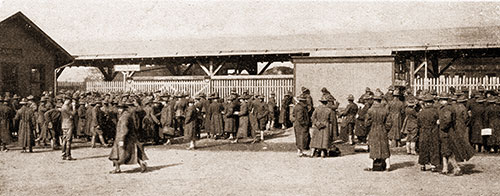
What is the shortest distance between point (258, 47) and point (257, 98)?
704 cm

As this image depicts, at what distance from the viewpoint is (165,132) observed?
15.7 metres

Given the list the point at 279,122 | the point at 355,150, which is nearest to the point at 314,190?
the point at 355,150

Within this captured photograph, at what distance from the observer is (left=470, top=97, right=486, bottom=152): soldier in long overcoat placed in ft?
42.5

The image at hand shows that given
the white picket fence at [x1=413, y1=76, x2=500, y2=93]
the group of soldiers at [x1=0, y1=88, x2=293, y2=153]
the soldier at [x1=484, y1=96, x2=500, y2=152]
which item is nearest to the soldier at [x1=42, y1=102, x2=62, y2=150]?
the group of soldiers at [x1=0, y1=88, x2=293, y2=153]

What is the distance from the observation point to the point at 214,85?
79.7ft

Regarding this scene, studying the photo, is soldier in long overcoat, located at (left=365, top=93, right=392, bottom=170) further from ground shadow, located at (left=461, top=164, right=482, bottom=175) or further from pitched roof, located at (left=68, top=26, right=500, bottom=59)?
pitched roof, located at (left=68, top=26, right=500, bottom=59)

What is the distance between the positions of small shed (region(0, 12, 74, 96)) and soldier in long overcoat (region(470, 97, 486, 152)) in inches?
642

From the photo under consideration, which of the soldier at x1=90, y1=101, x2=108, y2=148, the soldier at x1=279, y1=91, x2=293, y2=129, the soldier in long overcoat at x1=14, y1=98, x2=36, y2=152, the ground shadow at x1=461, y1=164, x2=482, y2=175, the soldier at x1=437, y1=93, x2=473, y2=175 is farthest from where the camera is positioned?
the soldier at x1=279, y1=91, x2=293, y2=129

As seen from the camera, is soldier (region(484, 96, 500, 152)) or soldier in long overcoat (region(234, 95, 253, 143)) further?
soldier in long overcoat (region(234, 95, 253, 143))

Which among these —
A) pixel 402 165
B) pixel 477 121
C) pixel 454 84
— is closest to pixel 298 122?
pixel 402 165

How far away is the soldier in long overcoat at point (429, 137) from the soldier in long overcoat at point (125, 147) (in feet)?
19.3

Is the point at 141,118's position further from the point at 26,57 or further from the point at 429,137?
the point at 429,137

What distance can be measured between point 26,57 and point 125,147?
12.1 metres

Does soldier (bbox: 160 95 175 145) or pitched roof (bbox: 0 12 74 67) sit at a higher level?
pitched roof (bbox: 0 12 74 67)
